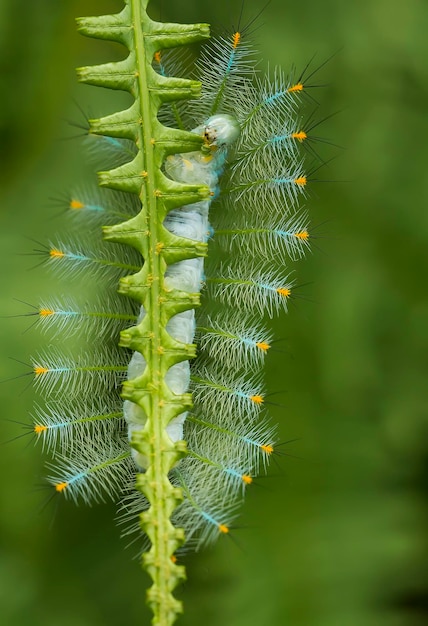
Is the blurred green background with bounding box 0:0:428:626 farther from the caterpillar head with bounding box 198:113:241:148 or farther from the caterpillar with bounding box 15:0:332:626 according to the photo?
the caterpillar head with bounding box 198:113:241:148

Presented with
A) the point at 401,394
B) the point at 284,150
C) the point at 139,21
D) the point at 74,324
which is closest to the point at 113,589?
the point at 74,324

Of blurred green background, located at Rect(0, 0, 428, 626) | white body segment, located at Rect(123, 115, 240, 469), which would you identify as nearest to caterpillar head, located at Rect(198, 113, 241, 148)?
white body segment, located at Rect(123, 115, 240, 469)

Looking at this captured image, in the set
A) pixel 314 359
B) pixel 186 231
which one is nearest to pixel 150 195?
pixel 186 231

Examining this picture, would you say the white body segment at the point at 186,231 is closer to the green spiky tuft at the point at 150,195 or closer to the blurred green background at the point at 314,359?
the green spiky tuft at the point at 150,195

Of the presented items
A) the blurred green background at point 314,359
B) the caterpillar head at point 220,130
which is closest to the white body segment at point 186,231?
the caterpillar head at point 220,130

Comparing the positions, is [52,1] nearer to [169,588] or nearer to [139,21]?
[139,21]

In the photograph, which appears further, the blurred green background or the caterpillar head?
the blurred green background

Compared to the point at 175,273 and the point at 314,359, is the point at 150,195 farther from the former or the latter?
the point at 314,359
